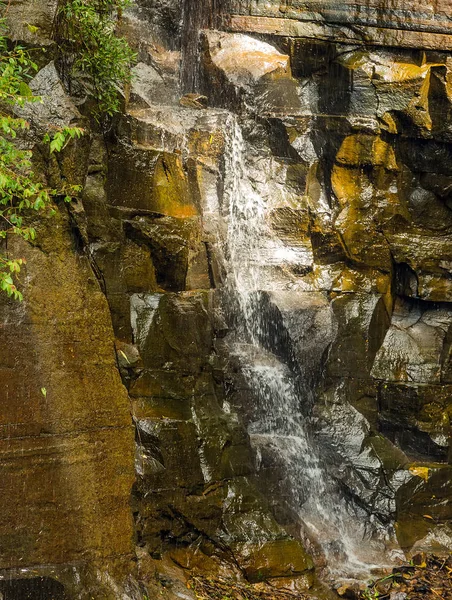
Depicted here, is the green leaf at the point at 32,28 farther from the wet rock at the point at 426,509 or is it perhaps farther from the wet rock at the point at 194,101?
the wet rock at the point at 426,509

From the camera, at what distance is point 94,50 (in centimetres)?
894

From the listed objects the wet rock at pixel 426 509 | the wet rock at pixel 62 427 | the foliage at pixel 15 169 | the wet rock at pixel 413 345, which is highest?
the foliage at pixel 15 169

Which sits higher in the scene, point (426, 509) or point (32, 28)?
point (32, 28)

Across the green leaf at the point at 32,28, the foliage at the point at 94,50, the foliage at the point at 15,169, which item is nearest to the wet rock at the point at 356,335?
the foliage at the point at 94,50

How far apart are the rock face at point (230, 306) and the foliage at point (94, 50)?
0.70m

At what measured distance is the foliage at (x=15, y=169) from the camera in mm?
5461

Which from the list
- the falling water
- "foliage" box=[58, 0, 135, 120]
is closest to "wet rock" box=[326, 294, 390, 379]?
the falling water

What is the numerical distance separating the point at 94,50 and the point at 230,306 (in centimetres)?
476

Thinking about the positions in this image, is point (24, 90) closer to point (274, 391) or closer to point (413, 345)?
point (274, 391)

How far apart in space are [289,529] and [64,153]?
20.3ft

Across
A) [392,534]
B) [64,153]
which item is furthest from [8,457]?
[392,534]

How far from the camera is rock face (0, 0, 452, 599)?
229 inches

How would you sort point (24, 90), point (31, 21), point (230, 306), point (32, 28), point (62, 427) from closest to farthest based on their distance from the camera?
1. point (24, 90)
2. point (62, 427)
3. point (32, 28)
4. point (31, 21)
5. point (230, 306)

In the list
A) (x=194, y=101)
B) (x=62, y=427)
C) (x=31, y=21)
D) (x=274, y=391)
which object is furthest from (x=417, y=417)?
(x=31, y=21)
